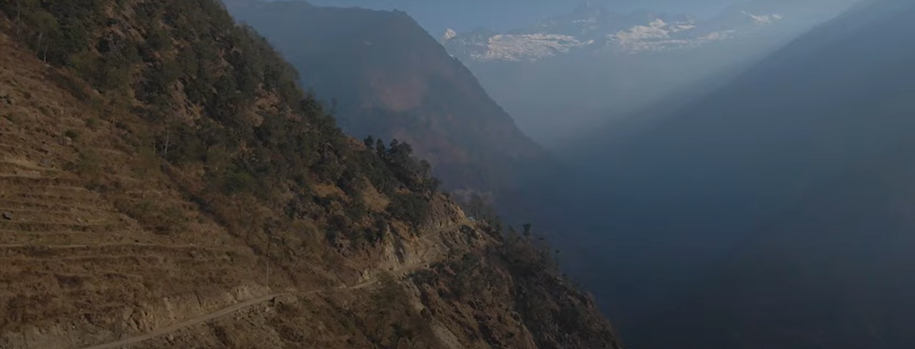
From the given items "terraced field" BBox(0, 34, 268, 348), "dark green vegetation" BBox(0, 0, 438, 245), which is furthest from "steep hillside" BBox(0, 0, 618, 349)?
"dark green vegetation" BBox(0, 0, 438, 245)

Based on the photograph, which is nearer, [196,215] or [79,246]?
[79,246]

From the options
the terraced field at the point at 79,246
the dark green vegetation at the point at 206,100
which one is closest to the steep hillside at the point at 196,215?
the terraced field at the point at 79,246

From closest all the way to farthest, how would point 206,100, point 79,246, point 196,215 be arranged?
point 79,246 → point 196,215 → point 206,100

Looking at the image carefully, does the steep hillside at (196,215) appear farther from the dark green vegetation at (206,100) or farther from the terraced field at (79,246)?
the dark green vegetation at (206,100)

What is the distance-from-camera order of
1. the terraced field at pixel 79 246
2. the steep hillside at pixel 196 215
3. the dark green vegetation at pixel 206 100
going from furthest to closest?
the dark green vegetation at pixel 206 100 < the steep hillside at pixel 196 215 < the terraced field at pixel 79 246

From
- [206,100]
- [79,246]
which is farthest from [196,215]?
[206,100]

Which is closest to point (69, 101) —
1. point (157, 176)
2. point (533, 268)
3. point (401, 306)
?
point (157, 176)

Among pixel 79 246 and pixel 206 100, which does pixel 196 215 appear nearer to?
pixel 79 246

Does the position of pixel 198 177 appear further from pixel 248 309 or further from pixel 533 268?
pixel 533 268

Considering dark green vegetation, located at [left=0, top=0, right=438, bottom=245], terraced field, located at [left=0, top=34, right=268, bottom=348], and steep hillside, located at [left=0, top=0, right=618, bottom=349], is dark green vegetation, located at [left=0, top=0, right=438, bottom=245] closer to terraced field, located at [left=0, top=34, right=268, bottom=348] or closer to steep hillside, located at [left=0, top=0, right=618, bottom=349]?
steep hillside, located at [left=0, top=0, right=618, bottom=349]
